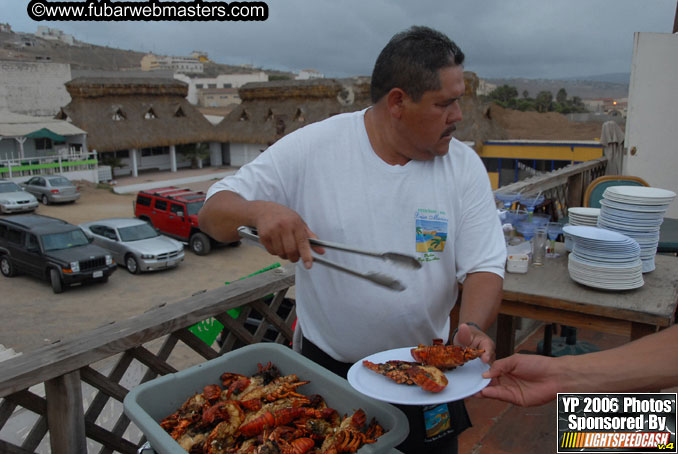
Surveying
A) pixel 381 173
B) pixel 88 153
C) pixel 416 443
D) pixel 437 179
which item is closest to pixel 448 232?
pixel 437 179

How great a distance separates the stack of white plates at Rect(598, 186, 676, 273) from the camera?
10.7 feet

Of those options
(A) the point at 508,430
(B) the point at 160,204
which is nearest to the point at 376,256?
(A) the point at 508,430

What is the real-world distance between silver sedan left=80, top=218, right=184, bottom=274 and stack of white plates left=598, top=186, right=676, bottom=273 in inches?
556

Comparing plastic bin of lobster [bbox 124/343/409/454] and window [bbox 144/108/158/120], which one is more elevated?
window [bbox 144/108/158/120]

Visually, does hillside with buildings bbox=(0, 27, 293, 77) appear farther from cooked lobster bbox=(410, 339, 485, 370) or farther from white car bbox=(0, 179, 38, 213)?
cooked lobster bbox=(410, 339, 485, 370)

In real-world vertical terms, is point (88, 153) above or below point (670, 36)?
below

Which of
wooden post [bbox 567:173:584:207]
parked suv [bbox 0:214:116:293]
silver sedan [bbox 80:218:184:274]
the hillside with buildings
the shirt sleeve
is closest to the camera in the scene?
the shirt sleeve

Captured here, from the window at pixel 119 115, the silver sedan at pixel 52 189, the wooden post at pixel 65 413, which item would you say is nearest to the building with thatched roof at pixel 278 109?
the window at pixel 119 115

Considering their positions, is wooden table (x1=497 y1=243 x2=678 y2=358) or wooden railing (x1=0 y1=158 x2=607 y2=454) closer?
→ wooden railing (x1=0 y1=158 x2=607 y2=454)

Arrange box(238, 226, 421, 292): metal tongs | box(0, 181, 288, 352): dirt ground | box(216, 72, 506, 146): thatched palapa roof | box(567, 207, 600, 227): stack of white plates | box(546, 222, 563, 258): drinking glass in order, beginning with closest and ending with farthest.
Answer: box(238, 226, 421, 292): metal tongs, box(546, 222, 563, 258): drinking glass, box(567, 207, 600, 227): stack of white plates, box(0, 181, 288, 352): dirt ground, box(216, 72, 506, 146): thatched palapa roof

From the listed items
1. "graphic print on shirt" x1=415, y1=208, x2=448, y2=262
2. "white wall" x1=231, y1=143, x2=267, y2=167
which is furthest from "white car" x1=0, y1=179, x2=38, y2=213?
"graphic print on shirt" x1=415, y1=208, x2=448, y2=262

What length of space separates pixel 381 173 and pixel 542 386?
901 mm

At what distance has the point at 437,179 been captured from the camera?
1989 millimetres

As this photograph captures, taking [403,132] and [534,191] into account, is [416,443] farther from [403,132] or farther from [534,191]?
[534,191]
